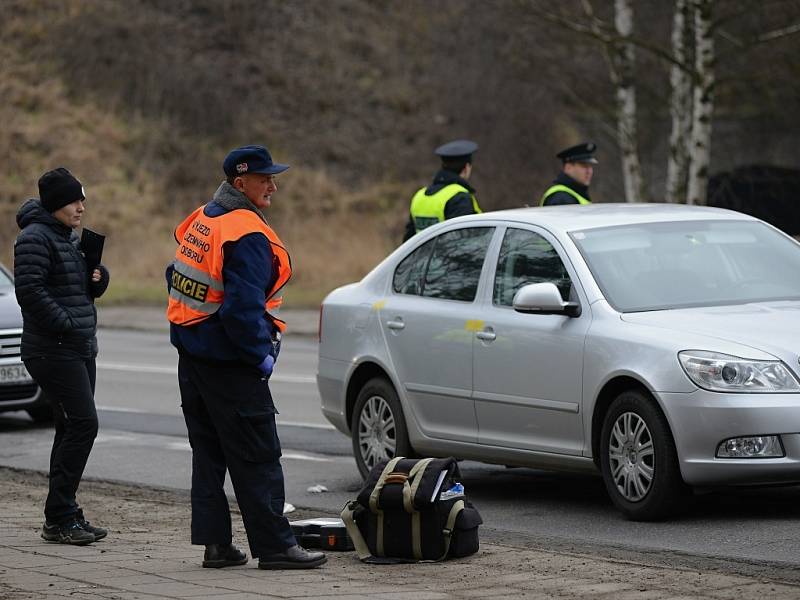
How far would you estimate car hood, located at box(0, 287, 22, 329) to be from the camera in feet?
45.2

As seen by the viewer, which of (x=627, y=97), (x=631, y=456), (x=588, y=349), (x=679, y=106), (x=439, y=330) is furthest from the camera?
(x=627, y=97)

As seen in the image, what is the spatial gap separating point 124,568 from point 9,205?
35.7 metres

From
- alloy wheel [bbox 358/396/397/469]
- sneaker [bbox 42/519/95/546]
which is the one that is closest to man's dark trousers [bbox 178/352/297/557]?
sneaker [bbox 42/519/95/546]

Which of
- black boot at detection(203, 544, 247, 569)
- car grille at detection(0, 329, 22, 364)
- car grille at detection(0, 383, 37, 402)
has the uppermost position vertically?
car grille at detection(0, 329, 22, 364)

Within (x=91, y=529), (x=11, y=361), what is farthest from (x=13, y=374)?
(x=91, y=529)

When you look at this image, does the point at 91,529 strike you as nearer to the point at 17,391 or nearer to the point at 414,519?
the point at 414,519

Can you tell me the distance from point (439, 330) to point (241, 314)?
290 centimetres

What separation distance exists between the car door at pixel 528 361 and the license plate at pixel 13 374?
5444mm

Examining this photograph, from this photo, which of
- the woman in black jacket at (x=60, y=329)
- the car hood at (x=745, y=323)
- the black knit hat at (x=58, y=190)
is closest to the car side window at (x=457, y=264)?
the car hood at (x=745, y=323)

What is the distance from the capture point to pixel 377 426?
33.4ft

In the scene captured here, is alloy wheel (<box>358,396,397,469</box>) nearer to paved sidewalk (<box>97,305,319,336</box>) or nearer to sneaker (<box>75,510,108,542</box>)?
sneaker (<box>75,510,108,542</box>)

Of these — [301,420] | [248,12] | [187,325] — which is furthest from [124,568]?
[248,12]

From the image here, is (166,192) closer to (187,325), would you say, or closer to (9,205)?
(9,205)

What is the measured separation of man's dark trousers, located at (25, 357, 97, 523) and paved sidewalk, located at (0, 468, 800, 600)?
30 centimetres
